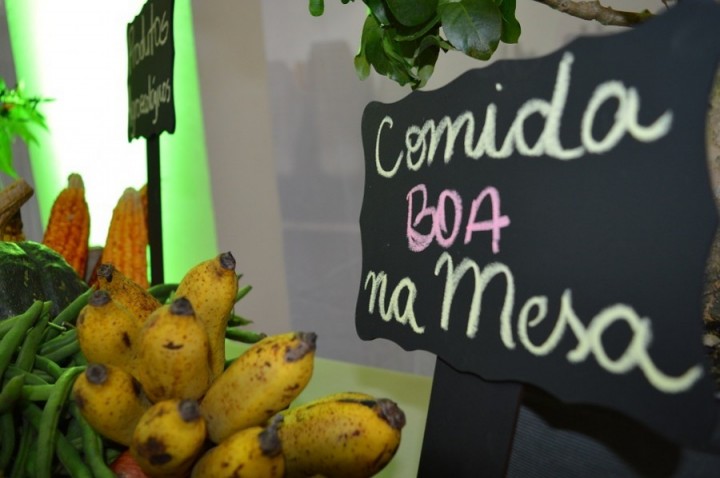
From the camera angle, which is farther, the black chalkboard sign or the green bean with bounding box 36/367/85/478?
the black chalkboard sign

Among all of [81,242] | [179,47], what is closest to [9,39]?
[179,47]

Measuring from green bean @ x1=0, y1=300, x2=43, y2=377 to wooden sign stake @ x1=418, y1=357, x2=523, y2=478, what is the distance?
1.00 feet

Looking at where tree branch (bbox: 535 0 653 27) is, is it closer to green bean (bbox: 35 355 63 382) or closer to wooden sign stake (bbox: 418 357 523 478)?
wooden sign stake (bbox: 418 357 523 478)

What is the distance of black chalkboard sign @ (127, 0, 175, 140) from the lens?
2.81ft

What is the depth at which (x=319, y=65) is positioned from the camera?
1744mm

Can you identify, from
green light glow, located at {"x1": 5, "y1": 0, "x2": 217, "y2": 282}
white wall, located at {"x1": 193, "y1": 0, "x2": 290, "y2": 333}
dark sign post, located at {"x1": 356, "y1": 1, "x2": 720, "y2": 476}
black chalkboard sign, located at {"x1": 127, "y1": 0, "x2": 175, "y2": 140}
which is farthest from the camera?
green light glow, located at {"x1": 5, "y1": 0, "x2": 217, "y2": 282}

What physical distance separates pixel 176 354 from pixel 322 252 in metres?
1.46

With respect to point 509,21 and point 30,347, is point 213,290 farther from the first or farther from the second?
point 509,21

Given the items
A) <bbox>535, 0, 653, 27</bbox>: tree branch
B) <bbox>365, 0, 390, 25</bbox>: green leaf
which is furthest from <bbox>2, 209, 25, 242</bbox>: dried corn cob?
<bbox>535, 0, 653, 27</bbox>: tree branch

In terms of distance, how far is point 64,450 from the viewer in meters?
0.43

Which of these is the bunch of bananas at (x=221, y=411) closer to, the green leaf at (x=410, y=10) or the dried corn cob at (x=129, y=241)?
the green leaf at (x=410, y=10)

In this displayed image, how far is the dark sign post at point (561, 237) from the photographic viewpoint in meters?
0.28

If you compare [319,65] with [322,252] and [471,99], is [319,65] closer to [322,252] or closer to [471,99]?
[322,252]

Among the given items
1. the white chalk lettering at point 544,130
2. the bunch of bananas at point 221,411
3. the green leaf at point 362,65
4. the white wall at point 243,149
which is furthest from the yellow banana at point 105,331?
the white wall at point 243,149
